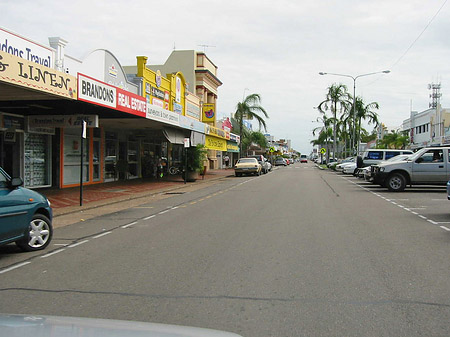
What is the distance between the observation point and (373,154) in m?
28.0

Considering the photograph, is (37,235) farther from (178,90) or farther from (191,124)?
(178,90)

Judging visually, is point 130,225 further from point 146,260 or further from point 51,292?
point 51,292

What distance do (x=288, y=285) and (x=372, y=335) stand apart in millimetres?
1667

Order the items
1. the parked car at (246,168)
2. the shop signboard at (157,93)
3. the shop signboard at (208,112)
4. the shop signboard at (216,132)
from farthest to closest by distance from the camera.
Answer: the shop signboard at (208,112), the parked car at (246,168), the shop signboard at (216,132), the shop signboard at (157,93)

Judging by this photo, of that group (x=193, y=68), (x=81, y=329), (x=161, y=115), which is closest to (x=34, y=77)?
(x=81, y=329)

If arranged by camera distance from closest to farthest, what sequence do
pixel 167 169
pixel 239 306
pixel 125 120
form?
pixel 239 306
pixel 125 120
pixel 167 169

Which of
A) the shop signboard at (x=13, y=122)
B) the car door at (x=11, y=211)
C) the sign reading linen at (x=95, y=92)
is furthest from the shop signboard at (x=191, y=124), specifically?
the car door at (x=11, y=211)

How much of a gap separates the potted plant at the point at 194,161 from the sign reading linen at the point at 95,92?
12294 millimetres

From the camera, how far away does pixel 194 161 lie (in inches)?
1128

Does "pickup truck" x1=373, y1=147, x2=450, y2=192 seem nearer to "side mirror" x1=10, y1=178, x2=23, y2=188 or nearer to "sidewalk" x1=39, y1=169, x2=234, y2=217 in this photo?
"sidewalk" x1=39, y1=169, x2=234, y2=217

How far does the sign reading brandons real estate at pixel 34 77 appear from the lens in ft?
34.4

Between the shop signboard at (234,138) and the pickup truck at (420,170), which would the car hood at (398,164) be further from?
the shop signboard at (234,138)

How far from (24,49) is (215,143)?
78.6ft

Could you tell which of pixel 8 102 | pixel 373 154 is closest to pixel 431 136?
pixel 373 154
